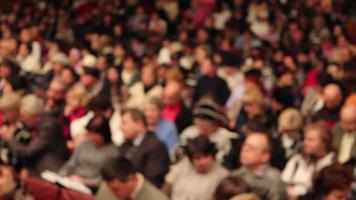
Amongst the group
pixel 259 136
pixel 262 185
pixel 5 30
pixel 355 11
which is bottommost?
pixel 262 185

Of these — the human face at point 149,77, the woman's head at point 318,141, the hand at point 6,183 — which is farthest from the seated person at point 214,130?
the human face at point 149,77

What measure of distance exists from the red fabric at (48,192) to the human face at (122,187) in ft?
0.46

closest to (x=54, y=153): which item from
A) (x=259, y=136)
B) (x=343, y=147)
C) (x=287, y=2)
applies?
(x=259, y=136)

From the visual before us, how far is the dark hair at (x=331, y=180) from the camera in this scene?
4016mm

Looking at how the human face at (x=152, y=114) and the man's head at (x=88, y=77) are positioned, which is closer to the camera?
the human face at (x=152, y=114)

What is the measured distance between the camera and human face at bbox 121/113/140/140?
5395 mm

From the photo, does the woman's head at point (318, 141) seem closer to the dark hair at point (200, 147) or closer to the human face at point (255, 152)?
the human face at point (255, 152)

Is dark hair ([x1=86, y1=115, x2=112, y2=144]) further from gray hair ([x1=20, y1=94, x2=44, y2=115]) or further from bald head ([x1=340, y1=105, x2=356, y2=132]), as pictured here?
bald head ([x1=340, y1=105, x2=356, y2=132])

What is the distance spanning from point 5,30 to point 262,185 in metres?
8.93

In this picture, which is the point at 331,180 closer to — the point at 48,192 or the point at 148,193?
the point at 148,193

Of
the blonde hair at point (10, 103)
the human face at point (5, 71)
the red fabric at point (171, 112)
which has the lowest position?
the blonde hair at point (10, 103)

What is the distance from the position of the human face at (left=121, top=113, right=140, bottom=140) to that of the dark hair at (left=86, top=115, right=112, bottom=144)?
6.1 inches

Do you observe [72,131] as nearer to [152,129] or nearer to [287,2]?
[152,129]

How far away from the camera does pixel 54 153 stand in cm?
579
